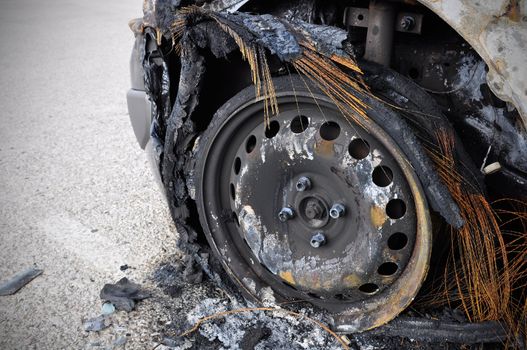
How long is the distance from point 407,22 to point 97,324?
1857mm

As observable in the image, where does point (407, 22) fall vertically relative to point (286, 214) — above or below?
above

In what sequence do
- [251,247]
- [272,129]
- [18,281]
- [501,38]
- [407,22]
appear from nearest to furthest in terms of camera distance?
1. [501,38]
2. [407,22]
3. [272,129]
4. [251,247]
5. [18,281]

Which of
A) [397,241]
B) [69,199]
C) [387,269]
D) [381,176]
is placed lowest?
[69,199]

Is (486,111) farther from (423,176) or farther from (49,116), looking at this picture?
(49,116)

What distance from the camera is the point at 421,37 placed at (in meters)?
2.01

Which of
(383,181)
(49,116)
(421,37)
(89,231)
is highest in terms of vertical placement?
(421,37)

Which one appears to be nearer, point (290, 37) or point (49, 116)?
point (290, 37)

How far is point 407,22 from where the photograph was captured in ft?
6.17

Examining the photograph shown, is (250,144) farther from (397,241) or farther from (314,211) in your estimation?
(397,241)

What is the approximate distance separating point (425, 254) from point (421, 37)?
2.77 ft

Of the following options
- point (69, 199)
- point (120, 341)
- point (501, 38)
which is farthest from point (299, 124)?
point (69, 199)

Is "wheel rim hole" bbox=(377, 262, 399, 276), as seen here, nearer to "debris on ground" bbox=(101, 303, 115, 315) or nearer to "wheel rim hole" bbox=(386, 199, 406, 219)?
"wheel rim hole" bbox=(386, 199, 406, 219)

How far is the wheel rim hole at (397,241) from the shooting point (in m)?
1.96

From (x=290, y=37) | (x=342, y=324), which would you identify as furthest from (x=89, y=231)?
(x=290, y=37)
